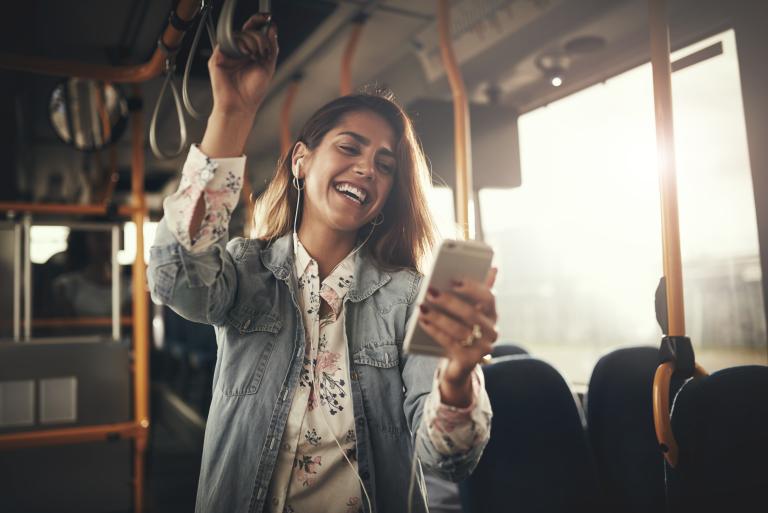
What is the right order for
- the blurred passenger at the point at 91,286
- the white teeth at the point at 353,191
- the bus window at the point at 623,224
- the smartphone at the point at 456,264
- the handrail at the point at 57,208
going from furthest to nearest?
the blurred passenger at the point at 91,286 < the handrail at the point at 57,208 < the bus window at the point at 623,224 < the white teeth at the point at 353,191 < the smartphone at the point at 456,264

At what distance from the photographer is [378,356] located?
3.67ft

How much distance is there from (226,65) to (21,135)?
4.45 m

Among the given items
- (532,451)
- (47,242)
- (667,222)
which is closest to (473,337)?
(667,222)

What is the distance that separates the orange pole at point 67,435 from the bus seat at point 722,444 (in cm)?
220

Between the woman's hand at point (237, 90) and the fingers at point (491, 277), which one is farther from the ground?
the woman's hand at point (237, 90)

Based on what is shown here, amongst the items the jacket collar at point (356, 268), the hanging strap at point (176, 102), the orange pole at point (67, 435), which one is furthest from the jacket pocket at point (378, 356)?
the orange pole at point (67, 435)

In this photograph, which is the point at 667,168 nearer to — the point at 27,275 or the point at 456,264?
the point at 456,264

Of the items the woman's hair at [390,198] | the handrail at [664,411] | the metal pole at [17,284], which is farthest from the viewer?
the metal pole at [17,284]

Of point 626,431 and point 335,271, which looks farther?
point 626,431

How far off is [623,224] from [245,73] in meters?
2.59

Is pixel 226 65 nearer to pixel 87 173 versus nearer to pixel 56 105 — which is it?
pixel 56 105

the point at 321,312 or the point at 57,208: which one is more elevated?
the point at 57,208

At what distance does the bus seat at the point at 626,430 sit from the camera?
1.99 m

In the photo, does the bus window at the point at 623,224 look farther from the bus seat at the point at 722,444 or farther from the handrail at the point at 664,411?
the handrail at the point at 664,411
